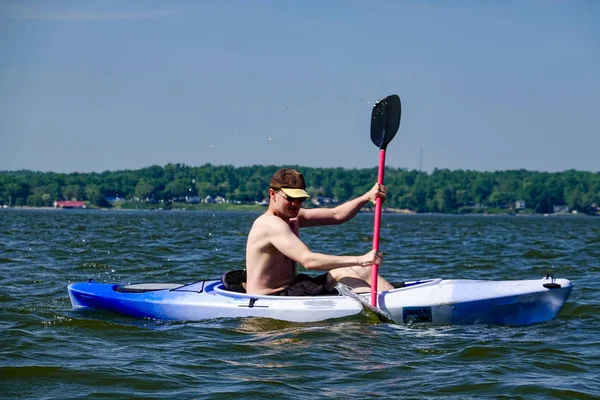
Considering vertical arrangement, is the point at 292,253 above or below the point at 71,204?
above

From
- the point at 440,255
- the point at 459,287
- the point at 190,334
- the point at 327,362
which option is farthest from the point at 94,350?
the point at 440,255

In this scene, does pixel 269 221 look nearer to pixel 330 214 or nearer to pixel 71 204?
pixel 330 214

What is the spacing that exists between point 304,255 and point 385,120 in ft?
6.76

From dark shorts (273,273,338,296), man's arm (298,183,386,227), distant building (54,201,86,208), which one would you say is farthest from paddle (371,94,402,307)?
distant building (54,201,86,208)

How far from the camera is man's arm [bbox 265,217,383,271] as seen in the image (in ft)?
24.7

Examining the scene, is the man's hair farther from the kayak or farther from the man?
the kayak

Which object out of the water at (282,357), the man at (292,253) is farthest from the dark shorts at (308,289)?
the water at (282,357)

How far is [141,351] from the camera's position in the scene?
277 inches

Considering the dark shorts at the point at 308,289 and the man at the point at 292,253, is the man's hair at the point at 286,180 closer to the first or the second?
the man at the point at 292,253

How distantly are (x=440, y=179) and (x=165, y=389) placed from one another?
13888 cm

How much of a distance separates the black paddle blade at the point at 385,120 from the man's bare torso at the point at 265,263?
1435 millimetres

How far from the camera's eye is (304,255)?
7.63 meters

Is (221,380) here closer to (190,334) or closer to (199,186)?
(190,334)

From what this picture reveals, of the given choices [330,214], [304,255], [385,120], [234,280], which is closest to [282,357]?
[304,255]
